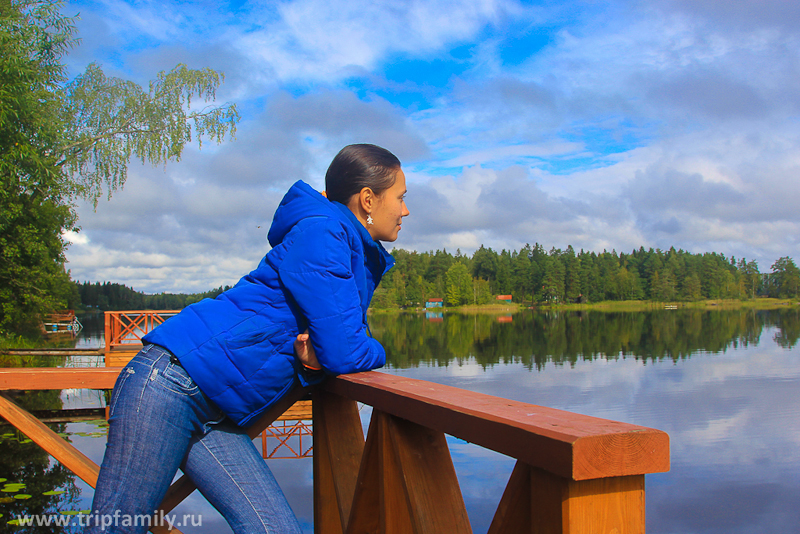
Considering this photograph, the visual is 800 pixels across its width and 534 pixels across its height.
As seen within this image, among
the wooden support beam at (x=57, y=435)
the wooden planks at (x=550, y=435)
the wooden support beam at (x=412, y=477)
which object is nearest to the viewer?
the wooden planks at (x=550, y=435)

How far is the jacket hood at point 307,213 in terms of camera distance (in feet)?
4.28

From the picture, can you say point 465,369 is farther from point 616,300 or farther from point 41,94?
point 616,300

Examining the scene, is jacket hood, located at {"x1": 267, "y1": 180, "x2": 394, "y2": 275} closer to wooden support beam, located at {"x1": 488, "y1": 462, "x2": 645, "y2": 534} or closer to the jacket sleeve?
the jacket sleeve

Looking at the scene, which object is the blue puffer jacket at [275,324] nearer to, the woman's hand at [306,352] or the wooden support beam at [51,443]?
the woman's hand at [306,352]

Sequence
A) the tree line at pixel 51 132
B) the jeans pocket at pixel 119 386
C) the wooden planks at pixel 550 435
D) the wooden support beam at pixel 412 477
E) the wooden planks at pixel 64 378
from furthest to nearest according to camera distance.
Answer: the tree line at pixel 51 132 < the wooden planks at pixel 64 378 < the jeans pocket at pixel 119 386 < the wooden support beam at pixel 412 477 < the wooden planks at pixel 550 435

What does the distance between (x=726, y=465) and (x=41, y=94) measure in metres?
22.6

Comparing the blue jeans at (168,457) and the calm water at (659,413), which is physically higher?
the blue jeans at (168,457)

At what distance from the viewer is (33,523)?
17.1 feet

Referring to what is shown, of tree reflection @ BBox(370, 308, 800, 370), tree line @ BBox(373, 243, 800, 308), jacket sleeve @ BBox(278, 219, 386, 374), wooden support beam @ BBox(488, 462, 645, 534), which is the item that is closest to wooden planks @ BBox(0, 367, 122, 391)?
jacket sleeve @ BBox(278, 219, 386, 374)

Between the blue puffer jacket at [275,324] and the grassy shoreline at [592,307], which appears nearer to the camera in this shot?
the blue puffer jacket at [275,324]

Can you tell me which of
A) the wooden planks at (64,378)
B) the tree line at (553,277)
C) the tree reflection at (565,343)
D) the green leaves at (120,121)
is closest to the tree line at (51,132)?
the green leaves at (120,121)

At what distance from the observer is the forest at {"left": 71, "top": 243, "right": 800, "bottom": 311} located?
105m

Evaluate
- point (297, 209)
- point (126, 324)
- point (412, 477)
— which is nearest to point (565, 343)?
point (126, 324)

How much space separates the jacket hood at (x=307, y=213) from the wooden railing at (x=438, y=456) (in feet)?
1.14
